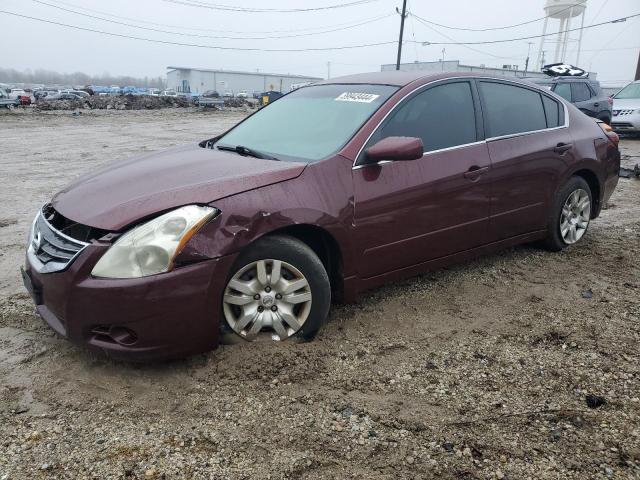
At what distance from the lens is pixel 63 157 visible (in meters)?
11.7

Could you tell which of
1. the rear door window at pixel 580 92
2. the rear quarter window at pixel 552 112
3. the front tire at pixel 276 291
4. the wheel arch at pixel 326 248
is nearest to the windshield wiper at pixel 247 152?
the wheel arch at pixel 326 248

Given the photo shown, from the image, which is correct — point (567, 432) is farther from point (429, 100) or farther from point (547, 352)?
point (429, 100)

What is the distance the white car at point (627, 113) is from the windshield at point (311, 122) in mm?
13813

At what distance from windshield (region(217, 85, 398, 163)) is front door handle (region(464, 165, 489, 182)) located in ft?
2.60

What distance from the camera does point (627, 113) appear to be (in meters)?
15.0

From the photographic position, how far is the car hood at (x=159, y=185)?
2760 mm

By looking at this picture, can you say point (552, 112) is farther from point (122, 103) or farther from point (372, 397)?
point (122, 103)

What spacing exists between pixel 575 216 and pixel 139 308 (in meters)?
4.01

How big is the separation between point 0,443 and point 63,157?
35.1ft

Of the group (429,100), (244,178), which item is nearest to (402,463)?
(244,178)

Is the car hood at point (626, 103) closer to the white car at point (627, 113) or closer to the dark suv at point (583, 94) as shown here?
the white car at point (627, 113)

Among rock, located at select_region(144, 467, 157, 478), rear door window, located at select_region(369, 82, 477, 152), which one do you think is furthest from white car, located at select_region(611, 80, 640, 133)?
rock, located at select_region(144, 467, 157, 478)

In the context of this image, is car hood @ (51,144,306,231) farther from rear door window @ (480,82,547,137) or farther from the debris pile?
the debris pile

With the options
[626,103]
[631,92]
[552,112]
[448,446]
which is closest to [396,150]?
[448,446]
